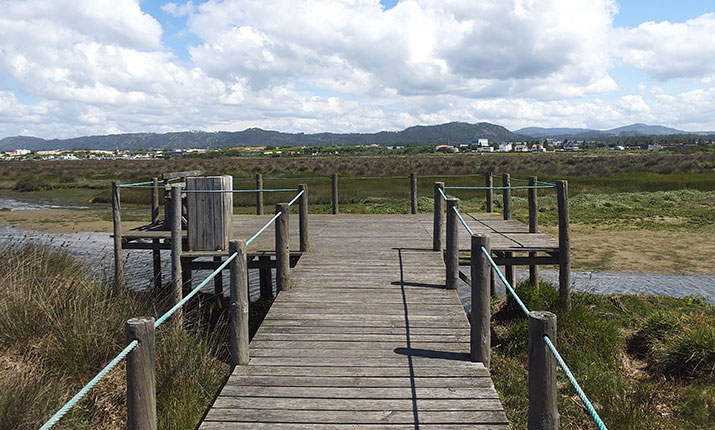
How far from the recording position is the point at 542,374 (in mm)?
3180

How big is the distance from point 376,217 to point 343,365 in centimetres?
798

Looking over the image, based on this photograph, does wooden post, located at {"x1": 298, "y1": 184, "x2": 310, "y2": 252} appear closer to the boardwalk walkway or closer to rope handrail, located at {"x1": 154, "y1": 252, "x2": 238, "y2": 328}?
the boardwalk walkway

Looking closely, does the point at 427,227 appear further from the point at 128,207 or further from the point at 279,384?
A: the point at 128,207

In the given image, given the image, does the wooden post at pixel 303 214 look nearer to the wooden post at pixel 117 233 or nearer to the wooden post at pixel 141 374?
the wooden post at pixel 117 233

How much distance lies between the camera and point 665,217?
20.5 m

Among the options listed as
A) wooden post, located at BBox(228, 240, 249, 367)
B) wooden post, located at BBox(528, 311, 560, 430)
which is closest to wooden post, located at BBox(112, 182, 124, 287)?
wooden post, located at BBox(228, 240, 249, 367)

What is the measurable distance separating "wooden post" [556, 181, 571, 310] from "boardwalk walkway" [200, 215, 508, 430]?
2118 mm

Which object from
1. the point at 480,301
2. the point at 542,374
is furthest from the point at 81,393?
the point at 480,301

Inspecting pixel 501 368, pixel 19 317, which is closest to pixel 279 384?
pixel 19 317

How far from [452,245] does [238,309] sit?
9.53ft

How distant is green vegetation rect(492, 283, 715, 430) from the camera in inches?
231

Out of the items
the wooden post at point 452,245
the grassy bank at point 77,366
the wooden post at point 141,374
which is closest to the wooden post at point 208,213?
the grassy bank at point 77,366

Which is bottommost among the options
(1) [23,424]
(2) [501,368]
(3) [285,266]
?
(2) [501,368]

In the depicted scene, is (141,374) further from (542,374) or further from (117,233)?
(117,233)
